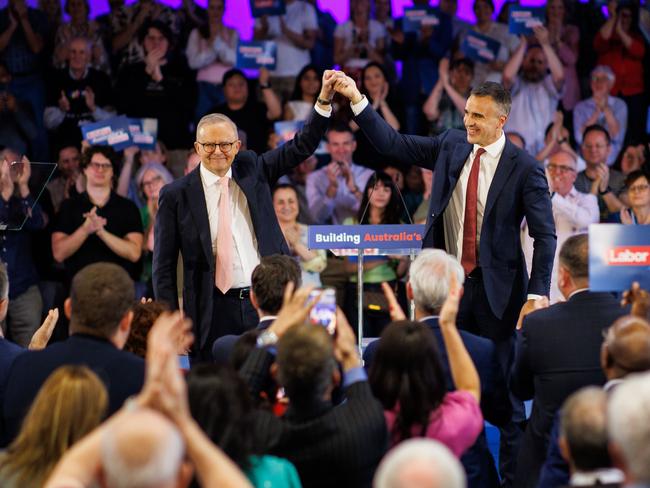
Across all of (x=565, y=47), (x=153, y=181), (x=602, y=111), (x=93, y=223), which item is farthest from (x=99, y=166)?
(x=602, y=111)

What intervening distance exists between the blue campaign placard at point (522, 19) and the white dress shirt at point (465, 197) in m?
3.13

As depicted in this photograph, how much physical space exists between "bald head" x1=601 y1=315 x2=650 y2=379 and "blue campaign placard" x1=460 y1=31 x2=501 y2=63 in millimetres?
5035

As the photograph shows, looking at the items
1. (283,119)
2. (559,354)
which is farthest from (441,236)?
(283,119)

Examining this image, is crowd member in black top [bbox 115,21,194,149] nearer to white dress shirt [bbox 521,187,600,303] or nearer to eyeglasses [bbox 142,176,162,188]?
eyeglasses [bbox 142,176,162,188]

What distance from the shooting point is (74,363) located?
2891mm

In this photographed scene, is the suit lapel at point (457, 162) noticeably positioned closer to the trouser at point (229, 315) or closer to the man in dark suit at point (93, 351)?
the trouser at point (229, 315)

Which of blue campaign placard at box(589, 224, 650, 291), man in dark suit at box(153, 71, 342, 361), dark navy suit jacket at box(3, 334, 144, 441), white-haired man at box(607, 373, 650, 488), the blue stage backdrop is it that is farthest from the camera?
the blue stage backdrop

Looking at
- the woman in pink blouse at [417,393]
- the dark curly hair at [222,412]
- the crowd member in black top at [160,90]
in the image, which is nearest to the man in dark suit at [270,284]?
the woman in pink blouse at [417,393]

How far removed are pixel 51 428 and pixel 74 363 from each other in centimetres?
48

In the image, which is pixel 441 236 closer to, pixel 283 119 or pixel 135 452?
pixel 135 452

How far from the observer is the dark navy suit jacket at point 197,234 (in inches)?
175

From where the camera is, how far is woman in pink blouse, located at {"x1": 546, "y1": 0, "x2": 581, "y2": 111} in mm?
7887

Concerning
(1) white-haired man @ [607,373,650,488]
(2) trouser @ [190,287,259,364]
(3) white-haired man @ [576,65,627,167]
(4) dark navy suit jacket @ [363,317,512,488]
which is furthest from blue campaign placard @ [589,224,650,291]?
(3) white-haired man @ [576,65,627,167]

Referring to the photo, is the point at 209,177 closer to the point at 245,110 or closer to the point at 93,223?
the point at 93,223
